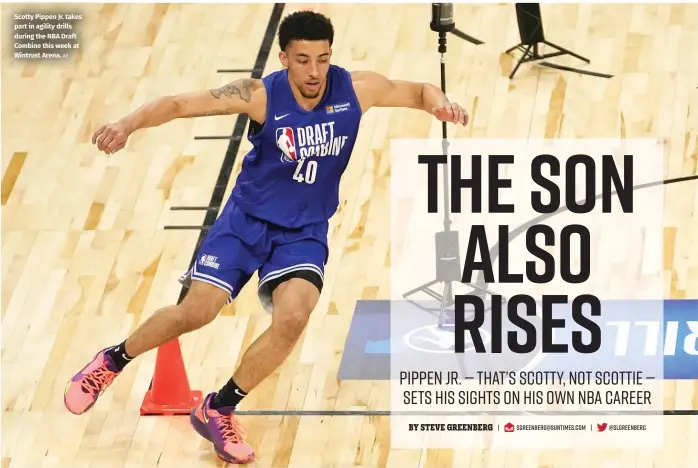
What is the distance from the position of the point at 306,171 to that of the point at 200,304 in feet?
2.61

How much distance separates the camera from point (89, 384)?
750 cm

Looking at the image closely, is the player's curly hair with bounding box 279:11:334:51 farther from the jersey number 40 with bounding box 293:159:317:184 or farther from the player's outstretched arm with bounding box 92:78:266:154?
the jersey number 40 with bounding box 293:159:317:184

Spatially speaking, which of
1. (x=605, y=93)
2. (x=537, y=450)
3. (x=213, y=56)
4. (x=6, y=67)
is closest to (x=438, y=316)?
(x=537, y=450)

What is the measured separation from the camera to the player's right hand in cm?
663

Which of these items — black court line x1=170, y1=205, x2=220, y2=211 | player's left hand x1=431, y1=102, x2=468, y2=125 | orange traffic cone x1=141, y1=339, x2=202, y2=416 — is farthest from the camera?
black court line x1=170, y1=205, x2=220, y2=211

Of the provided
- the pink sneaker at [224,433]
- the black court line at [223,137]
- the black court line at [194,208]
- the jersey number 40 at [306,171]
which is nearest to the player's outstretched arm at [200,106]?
the jersey number 40 at [306,171]

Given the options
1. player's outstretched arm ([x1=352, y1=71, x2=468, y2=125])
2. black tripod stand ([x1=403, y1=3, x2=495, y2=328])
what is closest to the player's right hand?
player's outstretched arm ([x1=352, y1=71, x2=468, y2=125])

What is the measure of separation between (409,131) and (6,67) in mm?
2978

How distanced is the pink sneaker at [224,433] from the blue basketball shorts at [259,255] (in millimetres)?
527

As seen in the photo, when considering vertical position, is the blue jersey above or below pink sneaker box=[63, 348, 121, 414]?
above

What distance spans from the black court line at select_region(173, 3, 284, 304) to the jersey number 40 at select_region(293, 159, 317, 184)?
158cm

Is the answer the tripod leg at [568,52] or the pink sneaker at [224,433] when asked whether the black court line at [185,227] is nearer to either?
the pink sneaker at [224,433]

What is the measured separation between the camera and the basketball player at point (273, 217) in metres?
7.14

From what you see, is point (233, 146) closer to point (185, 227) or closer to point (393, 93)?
point (185, 227)
